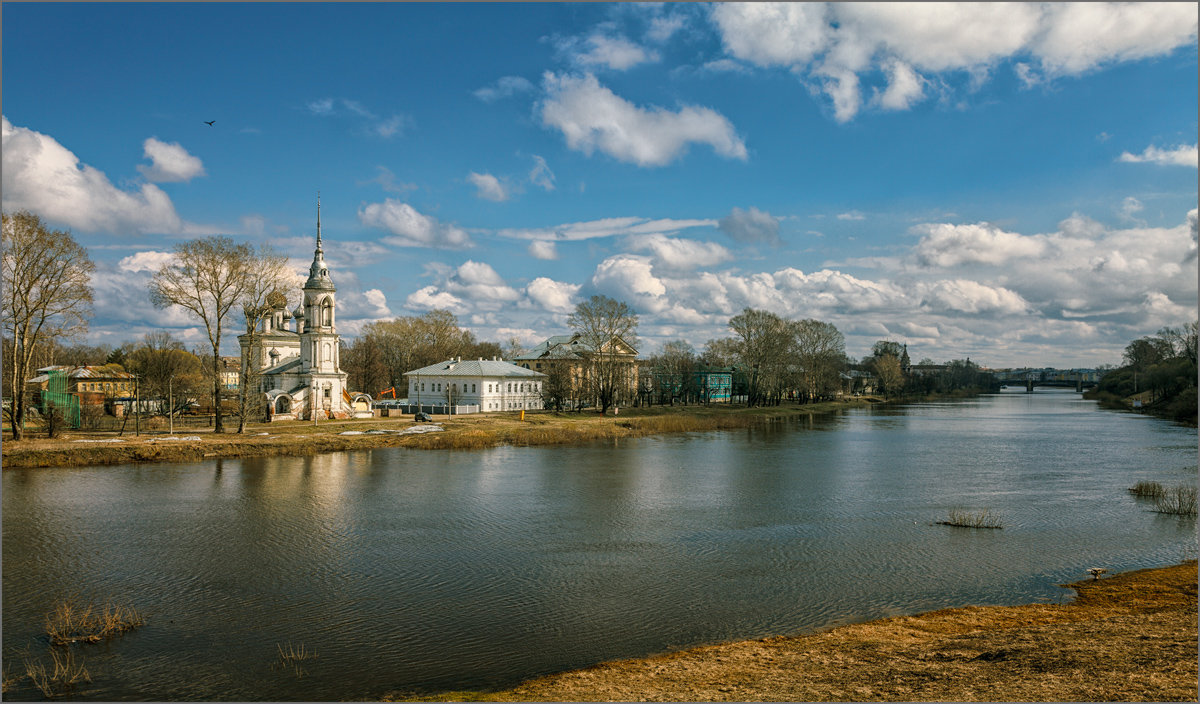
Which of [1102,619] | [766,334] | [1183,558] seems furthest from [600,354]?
[1102,619]

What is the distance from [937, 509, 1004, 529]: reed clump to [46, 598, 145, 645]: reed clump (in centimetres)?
1924

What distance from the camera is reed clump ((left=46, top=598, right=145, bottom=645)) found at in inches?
463

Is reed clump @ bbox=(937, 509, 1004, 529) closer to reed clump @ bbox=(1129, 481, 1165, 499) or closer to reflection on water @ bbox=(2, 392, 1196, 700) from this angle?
reflection on water @ bbox=(2, 392, 1196, 700)

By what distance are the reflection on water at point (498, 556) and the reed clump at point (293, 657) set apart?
0.45 feet

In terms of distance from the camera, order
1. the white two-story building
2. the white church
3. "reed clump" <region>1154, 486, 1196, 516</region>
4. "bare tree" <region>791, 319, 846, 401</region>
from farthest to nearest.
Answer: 1. "bare tree" <region>791, 319, 846, 401</region>
2. the white two-story building
3. the white church
4. "reed clump" <region>1154, 486, 1196, 516</region>

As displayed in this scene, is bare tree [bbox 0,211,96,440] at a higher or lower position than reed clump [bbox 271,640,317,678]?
higher

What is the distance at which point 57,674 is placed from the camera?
10.3 meters

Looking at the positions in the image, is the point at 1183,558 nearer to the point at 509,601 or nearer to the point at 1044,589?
the point at 1044,589

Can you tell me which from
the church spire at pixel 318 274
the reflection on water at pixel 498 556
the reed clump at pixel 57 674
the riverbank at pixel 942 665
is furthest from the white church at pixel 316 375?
the riverbank at pixel 942 665

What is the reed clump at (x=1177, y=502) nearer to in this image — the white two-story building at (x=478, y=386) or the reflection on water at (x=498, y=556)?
the reflection on water at (x=498, y=556)

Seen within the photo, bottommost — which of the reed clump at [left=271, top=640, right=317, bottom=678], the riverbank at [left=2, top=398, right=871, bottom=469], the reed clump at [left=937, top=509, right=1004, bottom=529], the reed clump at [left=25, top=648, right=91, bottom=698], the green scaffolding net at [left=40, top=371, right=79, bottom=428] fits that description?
the reed clump at [left=271, top=640, right=317, bottom=678]

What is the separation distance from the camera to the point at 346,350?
288ft

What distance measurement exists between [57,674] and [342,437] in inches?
→ 1193

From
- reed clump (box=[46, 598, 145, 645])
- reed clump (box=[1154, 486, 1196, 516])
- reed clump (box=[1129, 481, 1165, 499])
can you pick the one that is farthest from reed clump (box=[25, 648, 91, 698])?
reed clump (box=[1129, 481, 1165, 499])
